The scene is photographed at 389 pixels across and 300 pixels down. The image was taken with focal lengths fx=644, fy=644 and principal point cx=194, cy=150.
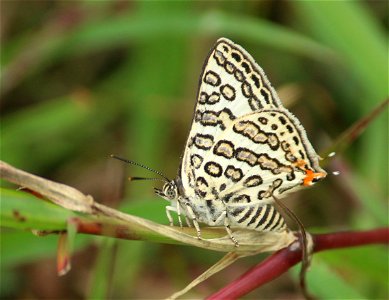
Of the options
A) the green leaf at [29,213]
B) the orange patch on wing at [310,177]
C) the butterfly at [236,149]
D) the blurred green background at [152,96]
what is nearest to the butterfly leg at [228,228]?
the butterfly at [236,149]

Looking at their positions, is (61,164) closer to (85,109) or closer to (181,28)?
(85,109)

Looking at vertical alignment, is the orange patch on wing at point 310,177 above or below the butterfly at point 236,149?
below

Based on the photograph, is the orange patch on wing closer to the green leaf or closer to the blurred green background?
the green leaf

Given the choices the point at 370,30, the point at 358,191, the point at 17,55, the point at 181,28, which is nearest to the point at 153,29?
the point at 181,28

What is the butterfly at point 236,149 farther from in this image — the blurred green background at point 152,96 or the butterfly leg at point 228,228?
the blurred green background at point 152,96

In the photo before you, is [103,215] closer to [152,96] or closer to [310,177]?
[310,177]

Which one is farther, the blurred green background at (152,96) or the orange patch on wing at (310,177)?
the blurred green background at (152,96)
